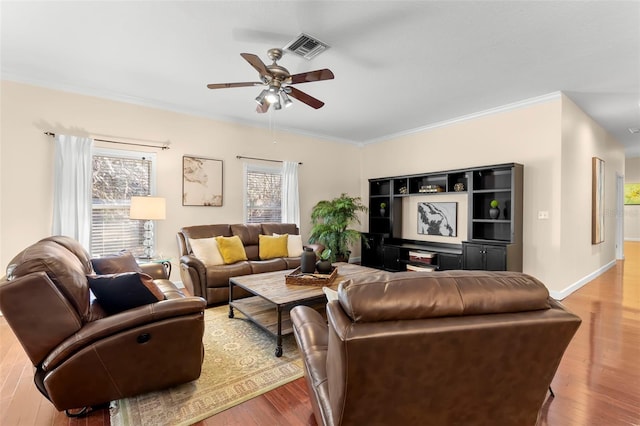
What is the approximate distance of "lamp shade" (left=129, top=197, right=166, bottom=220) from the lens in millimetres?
3850

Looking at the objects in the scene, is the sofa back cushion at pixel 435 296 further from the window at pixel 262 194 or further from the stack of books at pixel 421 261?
the window at pixel 262 194

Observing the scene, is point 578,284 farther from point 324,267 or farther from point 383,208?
point 324,267

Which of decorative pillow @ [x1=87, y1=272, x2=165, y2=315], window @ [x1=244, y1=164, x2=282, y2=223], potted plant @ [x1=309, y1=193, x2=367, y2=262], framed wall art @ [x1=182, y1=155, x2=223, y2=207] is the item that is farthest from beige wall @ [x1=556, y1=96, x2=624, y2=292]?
framed wall art @ [x1=182, y1=155, x2=223, y2=207]

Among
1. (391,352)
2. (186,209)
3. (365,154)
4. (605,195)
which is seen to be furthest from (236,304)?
(605,195)

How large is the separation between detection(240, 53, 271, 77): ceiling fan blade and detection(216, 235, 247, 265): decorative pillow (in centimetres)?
248

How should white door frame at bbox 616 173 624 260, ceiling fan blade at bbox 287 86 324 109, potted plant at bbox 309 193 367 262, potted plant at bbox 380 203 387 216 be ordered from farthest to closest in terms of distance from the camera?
white door frame at bbox 616 173 624 260, potted plant at bbox 380 203 387 216, potted plant at bbox 309 193 367 262, ceiling fan blade at bbox 287 86 324 109

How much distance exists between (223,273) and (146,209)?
125 centimetres

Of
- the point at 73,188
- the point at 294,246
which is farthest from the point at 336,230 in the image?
the point at 73,188

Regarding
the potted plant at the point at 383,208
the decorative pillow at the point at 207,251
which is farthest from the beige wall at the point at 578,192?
the decorative pillow at the point at 207,251

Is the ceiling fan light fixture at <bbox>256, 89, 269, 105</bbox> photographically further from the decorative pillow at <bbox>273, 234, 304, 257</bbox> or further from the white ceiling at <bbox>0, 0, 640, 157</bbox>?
the decorative pillow at <bbox>273, 234, 304, 257</bbox>

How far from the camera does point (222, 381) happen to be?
2.20m

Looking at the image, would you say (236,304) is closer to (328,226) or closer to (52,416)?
(52,416)

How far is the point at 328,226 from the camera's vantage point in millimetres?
5762

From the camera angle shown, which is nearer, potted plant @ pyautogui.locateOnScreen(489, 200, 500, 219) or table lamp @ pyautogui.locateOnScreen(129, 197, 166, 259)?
table lamp @ pyautogui.locateOnScreen(129, 197, 166, 259)
